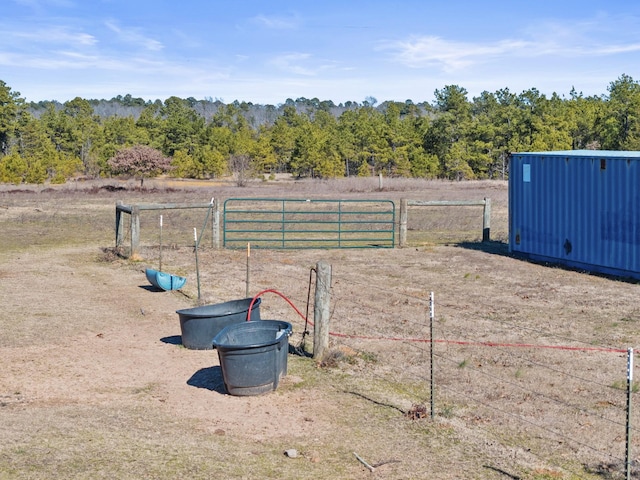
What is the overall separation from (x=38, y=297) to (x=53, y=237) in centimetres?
1057

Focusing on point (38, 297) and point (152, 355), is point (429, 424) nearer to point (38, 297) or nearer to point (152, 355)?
point (152, 355)

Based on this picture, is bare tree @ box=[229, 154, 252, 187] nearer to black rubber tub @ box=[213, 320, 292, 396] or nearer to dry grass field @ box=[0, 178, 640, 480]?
dry grass field @ box=[0, 178, 640, 480]

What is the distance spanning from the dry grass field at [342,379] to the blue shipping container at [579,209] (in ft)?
2.08

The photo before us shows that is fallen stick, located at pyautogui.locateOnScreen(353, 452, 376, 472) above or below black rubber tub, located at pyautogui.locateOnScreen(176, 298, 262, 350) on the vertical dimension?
below

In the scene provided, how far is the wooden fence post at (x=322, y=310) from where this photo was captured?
9.98m

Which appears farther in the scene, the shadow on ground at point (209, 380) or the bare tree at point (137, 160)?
the bare tree at point (137, 160)

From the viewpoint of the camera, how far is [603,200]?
55.8ft

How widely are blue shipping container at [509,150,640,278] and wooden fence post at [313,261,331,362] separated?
8712mm

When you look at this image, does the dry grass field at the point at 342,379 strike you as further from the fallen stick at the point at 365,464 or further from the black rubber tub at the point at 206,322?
the black rubber tub at the point at 206,322

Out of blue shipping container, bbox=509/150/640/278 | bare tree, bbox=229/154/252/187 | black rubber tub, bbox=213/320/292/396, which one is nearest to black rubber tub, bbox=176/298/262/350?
black rubber tub, bbox=213/320/292/396

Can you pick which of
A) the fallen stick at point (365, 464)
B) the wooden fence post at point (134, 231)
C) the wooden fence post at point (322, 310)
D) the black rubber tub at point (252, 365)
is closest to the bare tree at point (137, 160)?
the wooden fence post at point (134, 231)

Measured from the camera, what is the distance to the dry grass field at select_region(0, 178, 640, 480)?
682 centimetres

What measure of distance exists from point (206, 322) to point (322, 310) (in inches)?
64.6

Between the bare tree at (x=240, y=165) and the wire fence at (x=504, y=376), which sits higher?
the bare tree at (x=240, y=165)
